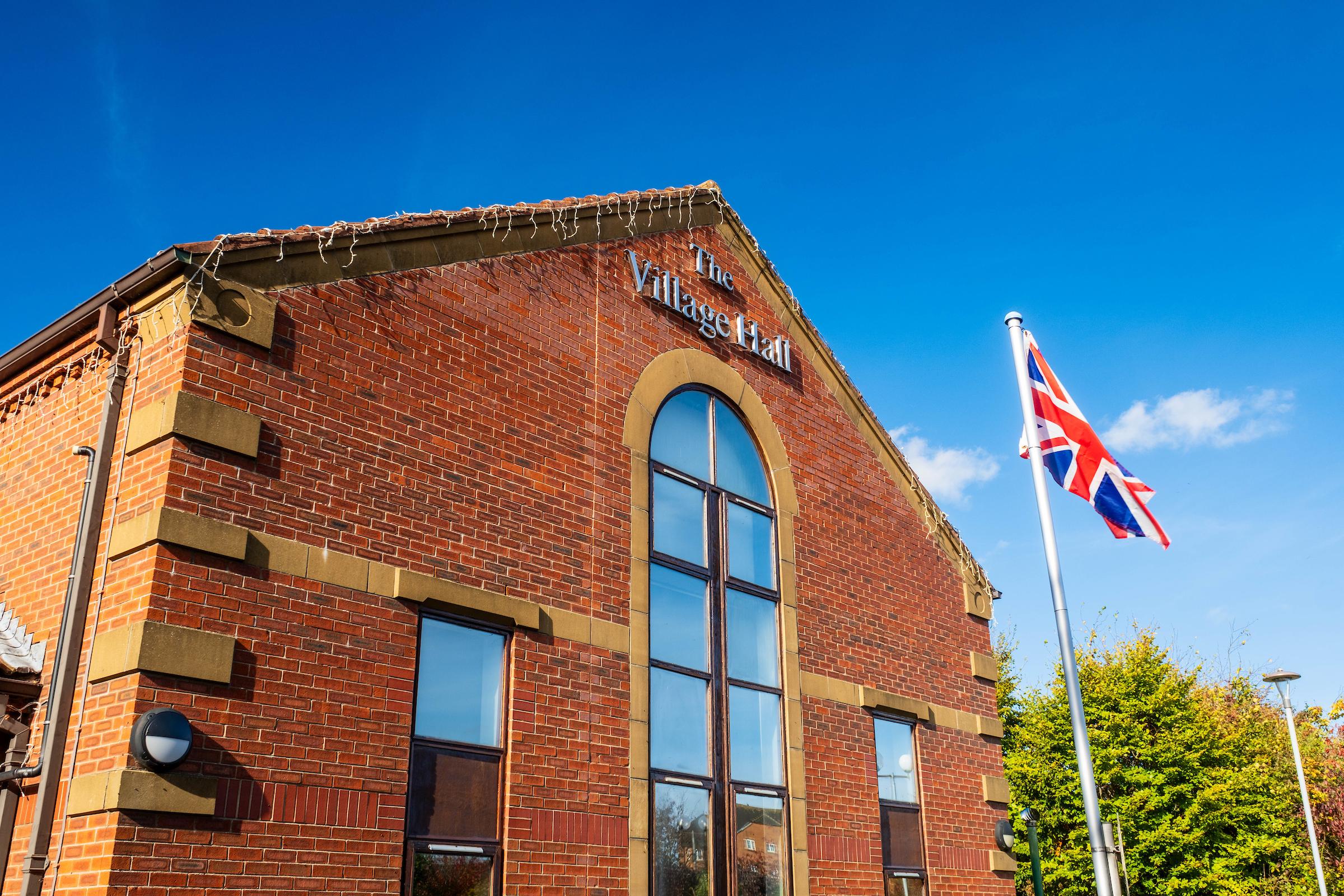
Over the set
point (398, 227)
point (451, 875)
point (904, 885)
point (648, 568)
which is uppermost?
point (398, 227)

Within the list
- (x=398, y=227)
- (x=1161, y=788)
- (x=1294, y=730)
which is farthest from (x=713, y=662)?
(x=1161, y=788)

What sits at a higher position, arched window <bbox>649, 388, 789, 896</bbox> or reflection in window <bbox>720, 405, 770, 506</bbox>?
reflection in window <bbox>720, 405, 770, 506</bbox>

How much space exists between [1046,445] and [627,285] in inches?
194

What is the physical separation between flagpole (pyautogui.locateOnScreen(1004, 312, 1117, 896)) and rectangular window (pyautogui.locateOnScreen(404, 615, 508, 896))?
17.0 feet

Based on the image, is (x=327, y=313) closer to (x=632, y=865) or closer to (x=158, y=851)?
(x=158, y=851)

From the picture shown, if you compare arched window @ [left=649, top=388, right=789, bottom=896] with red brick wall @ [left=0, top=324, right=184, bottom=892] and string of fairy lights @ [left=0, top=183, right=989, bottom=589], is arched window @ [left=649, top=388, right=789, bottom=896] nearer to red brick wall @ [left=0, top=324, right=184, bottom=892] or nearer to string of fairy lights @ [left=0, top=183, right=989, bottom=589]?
string of fairy lights @ [left=0, top=183, right=989, bottom=589]

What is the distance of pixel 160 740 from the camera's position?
275 inches

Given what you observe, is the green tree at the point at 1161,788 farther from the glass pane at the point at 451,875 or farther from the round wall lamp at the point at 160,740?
the round wall lamp at the point at 160,740

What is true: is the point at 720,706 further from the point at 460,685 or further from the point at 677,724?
the point at 460,685

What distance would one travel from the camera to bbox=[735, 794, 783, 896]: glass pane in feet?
36.8

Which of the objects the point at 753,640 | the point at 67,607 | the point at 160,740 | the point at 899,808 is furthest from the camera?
the point at 899,808

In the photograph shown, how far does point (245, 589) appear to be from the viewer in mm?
7906

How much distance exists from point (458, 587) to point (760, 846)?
456 cm

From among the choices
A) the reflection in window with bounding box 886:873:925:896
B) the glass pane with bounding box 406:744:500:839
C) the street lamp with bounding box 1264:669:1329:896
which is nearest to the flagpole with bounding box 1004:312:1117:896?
the reflection in window with bounding box 886:873:925:896
